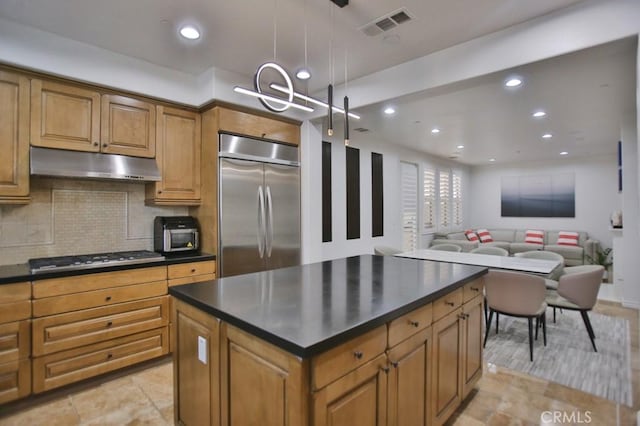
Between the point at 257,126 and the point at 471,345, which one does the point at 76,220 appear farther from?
the point at 471,345

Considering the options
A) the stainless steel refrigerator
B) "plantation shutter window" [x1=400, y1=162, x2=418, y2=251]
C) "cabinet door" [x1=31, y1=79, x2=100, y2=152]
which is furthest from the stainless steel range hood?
"plantation shutter window" [x1=400, y1=162, x2=418, y2=251]

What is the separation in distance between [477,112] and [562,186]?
217 inches

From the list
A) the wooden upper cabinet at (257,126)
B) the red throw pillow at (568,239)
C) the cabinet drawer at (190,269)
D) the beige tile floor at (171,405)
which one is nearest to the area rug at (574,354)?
the beige tile floor at (171,405)

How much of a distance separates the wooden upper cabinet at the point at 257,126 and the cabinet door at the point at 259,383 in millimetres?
2416

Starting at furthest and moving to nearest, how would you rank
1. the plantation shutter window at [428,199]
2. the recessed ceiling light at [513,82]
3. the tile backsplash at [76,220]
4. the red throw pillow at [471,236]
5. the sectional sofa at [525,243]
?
the red throw pillow at [471,236] < the plantation shutter window at [428,199] < the sectional sofa at [525,243] < the recessed ceiling light at [513,82] < the tile backsplash at [76,220]

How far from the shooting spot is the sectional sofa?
6.91m

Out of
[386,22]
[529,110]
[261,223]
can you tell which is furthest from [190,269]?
[529,110]

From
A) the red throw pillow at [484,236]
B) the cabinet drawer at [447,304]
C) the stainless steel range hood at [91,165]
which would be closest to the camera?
the cabinet drawer at [447,304]

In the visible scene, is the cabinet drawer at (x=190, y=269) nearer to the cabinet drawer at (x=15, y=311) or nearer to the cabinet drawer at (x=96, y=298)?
the cabinet drawer at (x=96, y=298)

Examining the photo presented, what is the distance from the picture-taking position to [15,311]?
2.27 meters

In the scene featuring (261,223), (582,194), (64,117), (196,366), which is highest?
(64,117)

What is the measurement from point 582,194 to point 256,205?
8.16 metres

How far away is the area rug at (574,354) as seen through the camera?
101 inches

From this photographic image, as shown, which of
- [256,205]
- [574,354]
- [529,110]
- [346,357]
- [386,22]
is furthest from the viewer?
[529,110]
